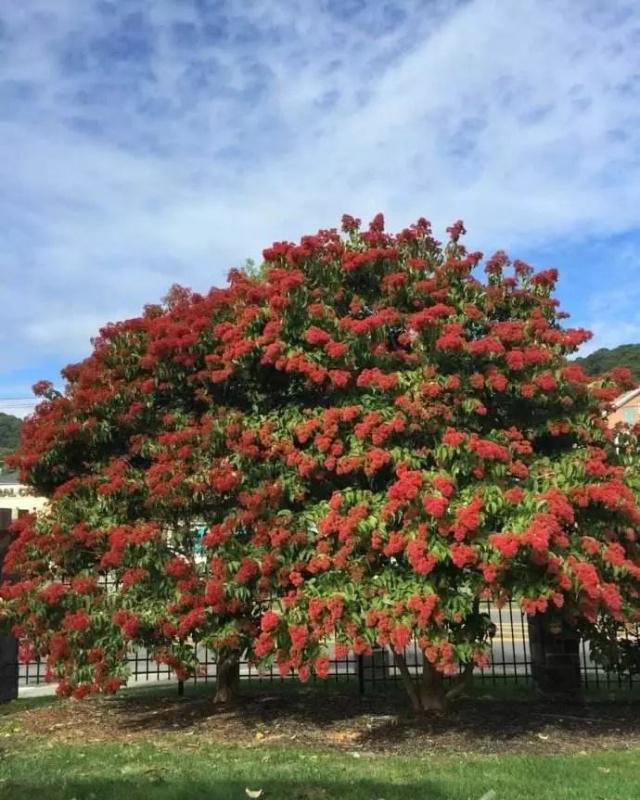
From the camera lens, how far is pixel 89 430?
823 cm

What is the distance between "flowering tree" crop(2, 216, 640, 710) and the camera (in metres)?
6.47

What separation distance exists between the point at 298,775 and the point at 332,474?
8.55 feet

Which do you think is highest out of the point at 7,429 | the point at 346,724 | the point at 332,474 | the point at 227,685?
the point at 7,429

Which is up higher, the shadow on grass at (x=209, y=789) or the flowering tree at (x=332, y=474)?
the flowering tree at (x=332, y=474)

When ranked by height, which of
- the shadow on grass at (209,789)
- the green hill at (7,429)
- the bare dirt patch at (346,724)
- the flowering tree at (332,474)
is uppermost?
the green hill at (7,429)

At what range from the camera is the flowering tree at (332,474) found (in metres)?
6.47

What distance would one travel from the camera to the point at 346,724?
8008mm

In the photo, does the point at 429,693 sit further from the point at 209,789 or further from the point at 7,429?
the point at 7,429

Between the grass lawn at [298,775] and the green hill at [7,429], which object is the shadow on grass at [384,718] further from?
the green hill at [7,429]

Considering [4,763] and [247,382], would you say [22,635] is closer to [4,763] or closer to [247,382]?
[4,763]

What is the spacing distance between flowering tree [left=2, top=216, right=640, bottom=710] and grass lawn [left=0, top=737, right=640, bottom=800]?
71cm

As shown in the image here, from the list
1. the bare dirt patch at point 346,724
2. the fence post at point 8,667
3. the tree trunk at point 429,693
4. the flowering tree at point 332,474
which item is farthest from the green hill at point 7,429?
the tree trunk at point 429,693

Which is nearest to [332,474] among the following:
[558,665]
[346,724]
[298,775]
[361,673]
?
[346,724]

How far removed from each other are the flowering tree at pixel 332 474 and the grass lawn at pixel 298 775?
715 millimetres
